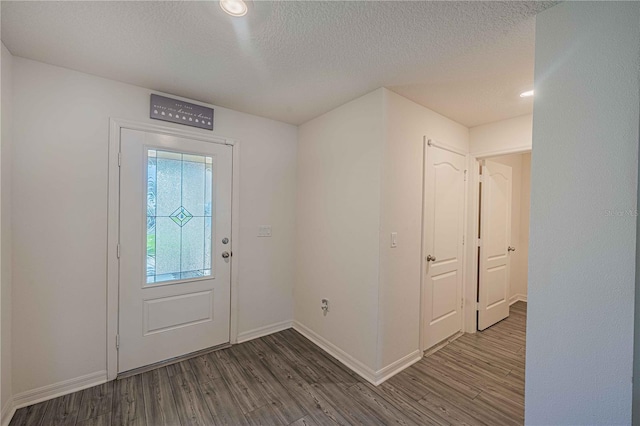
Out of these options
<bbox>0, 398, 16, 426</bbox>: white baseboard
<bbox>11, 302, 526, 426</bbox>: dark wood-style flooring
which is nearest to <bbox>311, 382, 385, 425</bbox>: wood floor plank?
→ <bbox>11, 302, 526, 426</bbox>: dark wood-style flooring

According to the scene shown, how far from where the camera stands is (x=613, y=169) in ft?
3.64

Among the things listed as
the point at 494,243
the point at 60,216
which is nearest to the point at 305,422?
the point at 60,216

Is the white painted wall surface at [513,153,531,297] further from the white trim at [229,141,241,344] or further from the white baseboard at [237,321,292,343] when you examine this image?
the white trim at [229,141,241,344]

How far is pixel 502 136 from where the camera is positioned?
9.23ft

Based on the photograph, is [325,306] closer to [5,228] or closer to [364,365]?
[364,365]

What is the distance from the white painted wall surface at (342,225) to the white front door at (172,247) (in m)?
0.86

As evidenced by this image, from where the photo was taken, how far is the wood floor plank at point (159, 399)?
175cm

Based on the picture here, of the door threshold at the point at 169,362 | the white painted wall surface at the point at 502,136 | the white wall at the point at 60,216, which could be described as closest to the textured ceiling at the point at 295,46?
the white wall at the point at 60,216

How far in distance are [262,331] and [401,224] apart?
6.40 ft

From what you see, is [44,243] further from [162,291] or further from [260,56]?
[260,56]

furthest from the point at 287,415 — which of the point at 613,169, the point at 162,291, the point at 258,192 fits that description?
the point at 613,169

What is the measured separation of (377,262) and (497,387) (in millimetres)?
1390

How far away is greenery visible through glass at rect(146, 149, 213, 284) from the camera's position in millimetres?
2305

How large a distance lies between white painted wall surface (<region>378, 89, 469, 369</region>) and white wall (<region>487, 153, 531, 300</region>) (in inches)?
97.1
